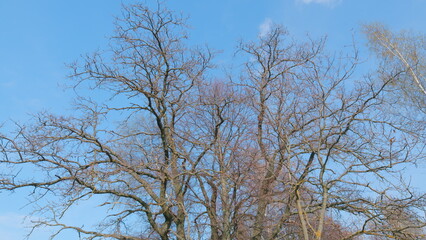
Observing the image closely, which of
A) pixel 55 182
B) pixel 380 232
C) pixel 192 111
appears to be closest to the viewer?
pixel 380 232

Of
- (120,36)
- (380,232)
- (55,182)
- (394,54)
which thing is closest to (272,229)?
(380,232)

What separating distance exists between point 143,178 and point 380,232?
7150mm

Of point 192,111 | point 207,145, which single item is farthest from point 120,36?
point 207,145

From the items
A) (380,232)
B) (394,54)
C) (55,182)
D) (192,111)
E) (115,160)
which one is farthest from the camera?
(394,54)

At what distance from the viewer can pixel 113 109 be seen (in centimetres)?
1212

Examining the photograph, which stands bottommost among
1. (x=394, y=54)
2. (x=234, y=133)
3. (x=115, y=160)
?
(x=115, y=160)

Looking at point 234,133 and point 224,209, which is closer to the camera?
point 224,209

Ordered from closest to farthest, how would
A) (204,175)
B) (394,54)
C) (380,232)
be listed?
(380,232) → (204,175) → (394,54)

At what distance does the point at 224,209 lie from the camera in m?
11.7

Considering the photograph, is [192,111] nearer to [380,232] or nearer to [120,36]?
[120,36]

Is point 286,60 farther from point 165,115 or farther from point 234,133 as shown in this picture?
point 165,115

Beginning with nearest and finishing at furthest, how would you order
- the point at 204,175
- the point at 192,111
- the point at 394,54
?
the point at 204,175 → the point at 192,111 → the point at 394,54

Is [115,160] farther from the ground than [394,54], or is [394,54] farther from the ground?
[394,54]

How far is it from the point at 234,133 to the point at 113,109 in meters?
3.93
